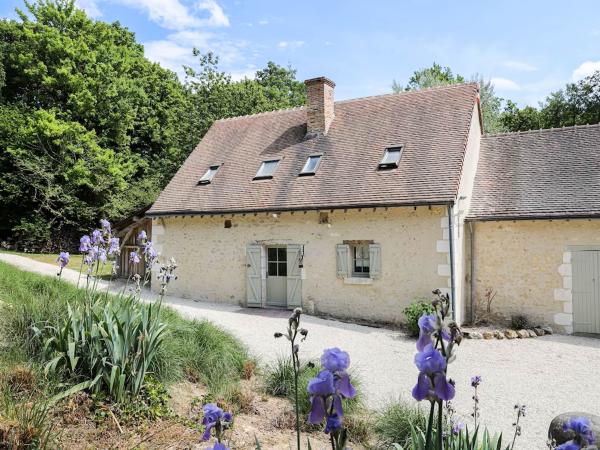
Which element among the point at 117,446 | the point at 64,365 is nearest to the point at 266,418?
the point at 117,446

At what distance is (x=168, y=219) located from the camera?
548 inches

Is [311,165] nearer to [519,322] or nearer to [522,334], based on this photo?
[519,322]

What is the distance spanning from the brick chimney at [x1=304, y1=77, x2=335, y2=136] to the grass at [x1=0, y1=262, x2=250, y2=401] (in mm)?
8362

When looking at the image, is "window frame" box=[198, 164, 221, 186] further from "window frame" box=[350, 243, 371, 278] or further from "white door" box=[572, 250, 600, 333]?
"white door" box=[572, 250, 600, 333]

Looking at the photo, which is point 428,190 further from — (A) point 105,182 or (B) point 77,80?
(B) point 77,80

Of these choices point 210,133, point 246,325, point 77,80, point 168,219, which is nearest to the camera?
point 246,325

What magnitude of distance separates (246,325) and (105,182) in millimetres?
15990

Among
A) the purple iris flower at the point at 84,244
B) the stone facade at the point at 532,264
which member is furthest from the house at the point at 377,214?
the purple iris flower at the point at 84,244

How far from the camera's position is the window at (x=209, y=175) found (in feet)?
46.7

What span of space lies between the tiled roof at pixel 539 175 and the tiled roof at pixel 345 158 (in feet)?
5.29

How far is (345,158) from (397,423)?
8.80 metres

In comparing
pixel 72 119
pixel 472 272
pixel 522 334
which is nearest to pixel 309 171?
pixel 472 272

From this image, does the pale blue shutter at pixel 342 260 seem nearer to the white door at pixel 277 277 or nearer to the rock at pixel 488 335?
the white door at pixel 277 277

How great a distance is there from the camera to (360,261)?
11.3m
